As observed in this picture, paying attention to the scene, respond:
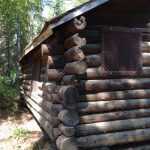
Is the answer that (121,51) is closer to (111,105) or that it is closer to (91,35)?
(91,35)

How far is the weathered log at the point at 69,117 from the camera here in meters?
5.32

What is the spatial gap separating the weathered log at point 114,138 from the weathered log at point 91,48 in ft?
6.60

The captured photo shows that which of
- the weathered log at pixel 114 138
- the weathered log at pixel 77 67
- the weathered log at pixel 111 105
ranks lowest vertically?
the weathered log at pixel 114 138

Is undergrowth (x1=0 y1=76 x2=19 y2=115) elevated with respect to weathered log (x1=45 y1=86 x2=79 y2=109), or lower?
lower

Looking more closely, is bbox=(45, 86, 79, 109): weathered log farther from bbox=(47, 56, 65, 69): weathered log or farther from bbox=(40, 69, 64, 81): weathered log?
bbox=(47, 56, 65, 69): weathered log

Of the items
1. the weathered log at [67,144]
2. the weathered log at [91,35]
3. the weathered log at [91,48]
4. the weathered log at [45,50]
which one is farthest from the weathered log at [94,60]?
the weathered log at [67,144]

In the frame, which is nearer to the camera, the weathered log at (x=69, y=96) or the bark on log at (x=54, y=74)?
the weathered log at (x=69, y=96)

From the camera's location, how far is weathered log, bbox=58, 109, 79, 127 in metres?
5.32

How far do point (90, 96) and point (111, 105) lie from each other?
0.58 meters

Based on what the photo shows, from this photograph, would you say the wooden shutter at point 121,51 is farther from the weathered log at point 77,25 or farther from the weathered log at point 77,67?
the weathered log at point 77,25

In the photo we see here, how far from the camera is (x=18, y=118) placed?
1134 cm

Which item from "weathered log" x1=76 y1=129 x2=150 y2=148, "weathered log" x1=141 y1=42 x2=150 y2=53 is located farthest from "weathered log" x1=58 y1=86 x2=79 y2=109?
"weathered log" x1=141 y1=42 x2=150 y2=53

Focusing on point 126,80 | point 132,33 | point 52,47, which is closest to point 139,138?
point 126,80

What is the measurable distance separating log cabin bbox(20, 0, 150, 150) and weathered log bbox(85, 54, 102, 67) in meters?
0.02
